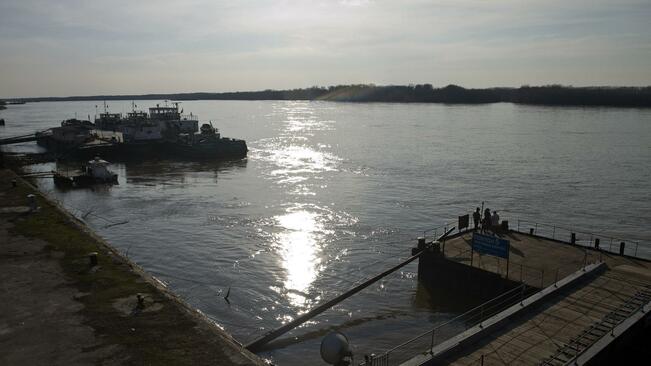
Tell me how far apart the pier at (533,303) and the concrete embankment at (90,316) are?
5.64 metres

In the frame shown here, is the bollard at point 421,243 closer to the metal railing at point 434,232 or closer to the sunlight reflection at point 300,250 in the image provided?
the sunlight reflection at point 300,250

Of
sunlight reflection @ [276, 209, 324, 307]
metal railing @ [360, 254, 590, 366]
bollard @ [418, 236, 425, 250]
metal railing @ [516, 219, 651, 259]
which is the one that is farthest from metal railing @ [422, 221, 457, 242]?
metal railing @ [360, 254, 590, 366]

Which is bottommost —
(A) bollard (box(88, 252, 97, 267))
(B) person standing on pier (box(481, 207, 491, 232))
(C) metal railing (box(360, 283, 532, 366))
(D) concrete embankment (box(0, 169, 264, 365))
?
(C) metal railing (box(360, 283, 532, 366))

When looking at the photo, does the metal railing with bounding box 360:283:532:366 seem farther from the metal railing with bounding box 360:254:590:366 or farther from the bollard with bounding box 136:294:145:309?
the bollard with bounding box 136:294:145:309

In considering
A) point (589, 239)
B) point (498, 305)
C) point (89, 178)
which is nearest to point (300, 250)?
point (498, 305)

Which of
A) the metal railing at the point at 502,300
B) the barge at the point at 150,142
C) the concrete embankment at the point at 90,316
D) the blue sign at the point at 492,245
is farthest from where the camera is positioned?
the barge at the point at 150,142

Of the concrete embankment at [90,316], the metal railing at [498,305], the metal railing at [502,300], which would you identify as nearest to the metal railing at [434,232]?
the metal railing at [502,300]

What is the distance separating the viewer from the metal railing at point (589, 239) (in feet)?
101

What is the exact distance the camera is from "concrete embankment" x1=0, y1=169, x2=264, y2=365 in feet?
44.8

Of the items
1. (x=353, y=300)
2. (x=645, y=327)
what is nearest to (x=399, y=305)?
(x=353, y=300)

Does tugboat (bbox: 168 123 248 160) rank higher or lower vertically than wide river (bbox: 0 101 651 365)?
higher

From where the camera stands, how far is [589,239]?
33312 millimetres

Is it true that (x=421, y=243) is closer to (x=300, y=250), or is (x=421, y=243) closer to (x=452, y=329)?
(x=452, y=329)

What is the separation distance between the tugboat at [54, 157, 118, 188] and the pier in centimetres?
4396
